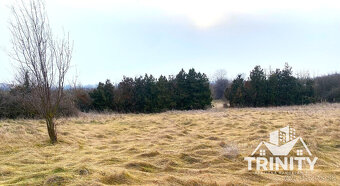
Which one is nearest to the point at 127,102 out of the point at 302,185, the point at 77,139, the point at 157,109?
the point at 157,109

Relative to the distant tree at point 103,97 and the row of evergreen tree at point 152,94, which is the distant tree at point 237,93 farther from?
the distant tree at point 103,97

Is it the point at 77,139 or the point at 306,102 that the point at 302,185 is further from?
the point at 306,102

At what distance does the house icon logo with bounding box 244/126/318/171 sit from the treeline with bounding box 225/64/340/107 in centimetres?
1845

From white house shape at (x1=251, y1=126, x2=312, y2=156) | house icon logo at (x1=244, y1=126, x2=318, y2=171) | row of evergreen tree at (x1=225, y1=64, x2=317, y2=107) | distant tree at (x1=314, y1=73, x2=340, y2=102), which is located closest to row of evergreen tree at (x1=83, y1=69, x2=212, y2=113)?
row of evergreen tree at (x1=225, y1=64, x2=317, y2=107)

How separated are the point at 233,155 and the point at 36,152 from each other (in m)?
4.01

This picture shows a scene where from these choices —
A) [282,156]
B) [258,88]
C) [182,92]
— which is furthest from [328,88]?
[282,156]

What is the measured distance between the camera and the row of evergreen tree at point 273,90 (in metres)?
22.8

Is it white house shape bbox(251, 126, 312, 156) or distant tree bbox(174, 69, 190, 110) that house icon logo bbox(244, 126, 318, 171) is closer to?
white house shape bbox(251, 126, 312, 156)

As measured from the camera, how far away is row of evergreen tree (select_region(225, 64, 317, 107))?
22.8m

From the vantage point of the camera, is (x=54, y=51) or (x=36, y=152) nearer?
(x=36, y=152)

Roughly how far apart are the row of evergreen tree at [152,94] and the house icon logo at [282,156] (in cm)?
1696

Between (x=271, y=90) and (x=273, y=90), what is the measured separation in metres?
0.19

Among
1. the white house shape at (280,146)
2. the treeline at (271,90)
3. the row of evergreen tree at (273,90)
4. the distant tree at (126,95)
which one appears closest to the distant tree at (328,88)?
the treeline at (271,90)

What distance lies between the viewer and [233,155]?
4.03 m
